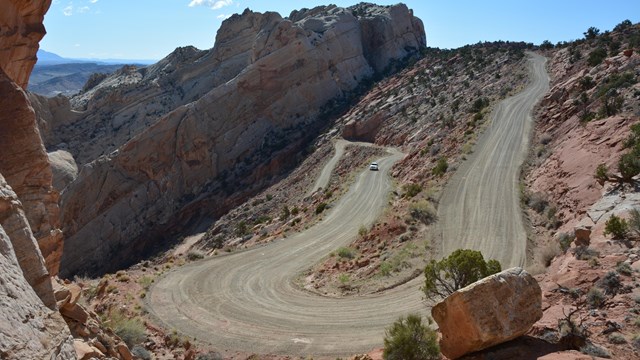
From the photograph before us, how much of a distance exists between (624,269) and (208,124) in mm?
59921

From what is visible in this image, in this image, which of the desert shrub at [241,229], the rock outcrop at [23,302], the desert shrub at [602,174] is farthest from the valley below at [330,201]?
the desert shrub at [241,229]

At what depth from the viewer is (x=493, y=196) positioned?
33844 mm

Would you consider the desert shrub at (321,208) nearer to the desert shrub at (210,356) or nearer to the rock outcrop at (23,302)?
the desert shrub at (210,356)

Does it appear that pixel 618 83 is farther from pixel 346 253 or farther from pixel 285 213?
pixel 285 213

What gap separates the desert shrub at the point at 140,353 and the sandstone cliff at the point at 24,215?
4007 millimetres

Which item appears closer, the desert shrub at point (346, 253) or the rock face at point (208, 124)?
the desert shrub at point (346, 253)

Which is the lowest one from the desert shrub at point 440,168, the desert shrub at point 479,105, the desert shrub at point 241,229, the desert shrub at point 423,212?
the desert shrub at point 241,229

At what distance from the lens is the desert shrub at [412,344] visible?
46.5ft

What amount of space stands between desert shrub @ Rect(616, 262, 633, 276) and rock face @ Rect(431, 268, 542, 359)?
3.35m

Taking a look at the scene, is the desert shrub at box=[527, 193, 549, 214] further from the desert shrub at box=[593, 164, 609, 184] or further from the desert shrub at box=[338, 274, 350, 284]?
the desert shrub at box=[338, 274, 350, 284]

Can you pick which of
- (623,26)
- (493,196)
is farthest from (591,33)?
(493,196)

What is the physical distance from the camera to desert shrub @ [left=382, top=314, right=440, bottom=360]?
14.2 meters

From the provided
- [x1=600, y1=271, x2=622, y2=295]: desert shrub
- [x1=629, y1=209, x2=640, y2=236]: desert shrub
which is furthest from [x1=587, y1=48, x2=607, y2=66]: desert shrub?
[x1=600, y1=271, x2=622, y2=295]: desert shrub

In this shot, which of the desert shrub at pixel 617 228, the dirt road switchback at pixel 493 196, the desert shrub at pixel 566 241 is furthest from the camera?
the dirt road switchback at pixel 493 196
